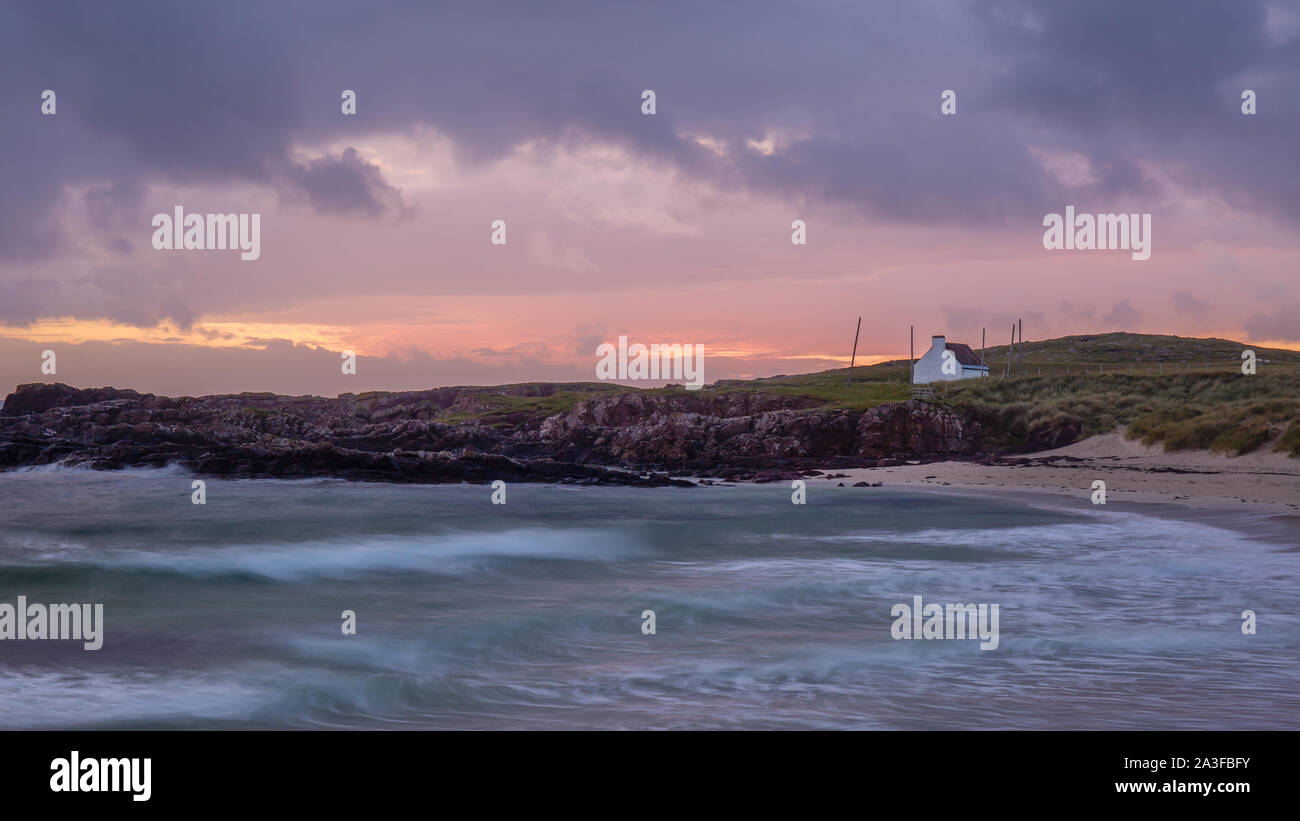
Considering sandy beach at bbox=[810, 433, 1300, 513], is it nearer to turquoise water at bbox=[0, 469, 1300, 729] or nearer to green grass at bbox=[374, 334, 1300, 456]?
green grass at bbox=[374, 334, 1300, 456]

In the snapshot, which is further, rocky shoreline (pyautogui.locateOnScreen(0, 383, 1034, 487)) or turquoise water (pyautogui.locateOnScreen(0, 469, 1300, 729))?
rocky shoreline (pyautogui.locateOnScreen(0, 383, 1034, 487))

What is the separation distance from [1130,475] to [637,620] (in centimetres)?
3147

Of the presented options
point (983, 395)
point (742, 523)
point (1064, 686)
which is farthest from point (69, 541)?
point (983, 395)

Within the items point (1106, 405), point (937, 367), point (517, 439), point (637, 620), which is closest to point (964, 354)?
point (937, 367)

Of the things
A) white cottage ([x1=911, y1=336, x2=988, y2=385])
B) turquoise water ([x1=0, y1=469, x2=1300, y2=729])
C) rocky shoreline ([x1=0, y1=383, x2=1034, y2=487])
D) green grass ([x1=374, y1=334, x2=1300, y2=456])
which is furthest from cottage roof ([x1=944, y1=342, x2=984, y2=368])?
turquoise water ([x1=0, y1=469, x2=1300, y2=729])

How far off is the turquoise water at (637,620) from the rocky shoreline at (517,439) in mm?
11965

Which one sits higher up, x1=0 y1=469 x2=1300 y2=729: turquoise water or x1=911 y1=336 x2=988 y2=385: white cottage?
x1=911 y1=336 x2=988 y2=385: white cottage

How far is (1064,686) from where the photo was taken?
10.1 metres

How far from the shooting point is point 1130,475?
39094 millimetres

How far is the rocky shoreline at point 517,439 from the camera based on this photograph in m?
44.0

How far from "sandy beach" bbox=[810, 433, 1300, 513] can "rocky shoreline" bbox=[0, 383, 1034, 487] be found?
15.5ft

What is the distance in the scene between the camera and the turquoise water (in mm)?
9734

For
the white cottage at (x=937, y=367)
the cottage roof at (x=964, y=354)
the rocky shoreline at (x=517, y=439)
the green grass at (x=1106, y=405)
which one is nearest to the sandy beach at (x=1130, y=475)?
the green grass at (x=1106, y=405)
